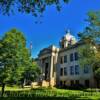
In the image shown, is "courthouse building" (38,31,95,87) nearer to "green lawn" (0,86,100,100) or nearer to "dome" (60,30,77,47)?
"dome" (60,30,77,47)

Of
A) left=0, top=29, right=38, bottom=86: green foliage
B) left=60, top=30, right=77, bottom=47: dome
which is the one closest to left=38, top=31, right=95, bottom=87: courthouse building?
left=60, top=30, right=77, bottom=47: dome

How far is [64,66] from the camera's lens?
74625 millimetres

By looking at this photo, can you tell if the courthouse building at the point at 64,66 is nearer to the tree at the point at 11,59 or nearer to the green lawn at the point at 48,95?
the green lawn at the point at 48,95

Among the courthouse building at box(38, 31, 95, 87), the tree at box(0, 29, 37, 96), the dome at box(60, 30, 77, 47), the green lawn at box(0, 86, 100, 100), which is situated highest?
the dome at box(60, 30, 77, 47)

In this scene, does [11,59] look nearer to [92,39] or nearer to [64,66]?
[92,39]

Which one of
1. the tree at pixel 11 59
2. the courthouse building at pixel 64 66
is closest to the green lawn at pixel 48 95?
the tree at pixel 11 59

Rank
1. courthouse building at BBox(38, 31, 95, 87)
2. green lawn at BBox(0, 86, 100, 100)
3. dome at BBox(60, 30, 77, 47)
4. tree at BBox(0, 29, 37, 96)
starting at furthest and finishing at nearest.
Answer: dome at BBox(60, 30, 77, 47), courthouse building at BBox(38, 31, 95, 87), tree at BBox(0, 29, 37, 96), green lawn at BBox(0, 86, 100, 100)

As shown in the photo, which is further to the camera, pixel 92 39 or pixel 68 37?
pixel 68 37

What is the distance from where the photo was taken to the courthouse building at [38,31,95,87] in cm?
6575

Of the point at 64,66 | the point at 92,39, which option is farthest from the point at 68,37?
the point at 92,39

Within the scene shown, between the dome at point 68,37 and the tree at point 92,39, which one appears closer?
the tree at point 92,39

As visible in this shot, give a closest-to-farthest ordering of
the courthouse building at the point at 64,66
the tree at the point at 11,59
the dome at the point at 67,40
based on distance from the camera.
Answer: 1. the tree at the point at 11,59
2. the courthouse building at the point at 64,66
3. the dome at the point at 67,40

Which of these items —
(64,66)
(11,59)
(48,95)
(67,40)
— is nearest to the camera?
(48,95)

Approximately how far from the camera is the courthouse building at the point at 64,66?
216 feet
